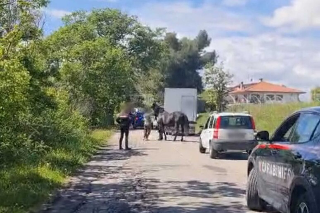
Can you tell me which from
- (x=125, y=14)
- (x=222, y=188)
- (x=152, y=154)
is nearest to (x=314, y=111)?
(x=222, y=188)

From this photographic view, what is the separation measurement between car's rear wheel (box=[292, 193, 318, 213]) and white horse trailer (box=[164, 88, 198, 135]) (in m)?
34.6

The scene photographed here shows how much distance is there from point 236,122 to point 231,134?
0.65 metres

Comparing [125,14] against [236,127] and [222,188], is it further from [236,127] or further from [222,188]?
[222,188]

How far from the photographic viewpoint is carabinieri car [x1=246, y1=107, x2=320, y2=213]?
6.88 m

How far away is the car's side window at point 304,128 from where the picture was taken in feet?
25.1

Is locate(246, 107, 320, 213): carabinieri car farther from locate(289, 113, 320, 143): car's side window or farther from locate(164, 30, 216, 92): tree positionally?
locate(164, 30, 216, 92): tree

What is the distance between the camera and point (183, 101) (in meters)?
43.1

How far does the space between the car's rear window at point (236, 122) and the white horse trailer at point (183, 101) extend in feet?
64.2

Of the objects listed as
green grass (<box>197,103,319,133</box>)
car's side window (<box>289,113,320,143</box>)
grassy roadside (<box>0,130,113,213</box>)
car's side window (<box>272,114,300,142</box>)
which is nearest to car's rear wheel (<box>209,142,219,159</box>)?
grassy roadside (<box>0,130,113,213</box>)

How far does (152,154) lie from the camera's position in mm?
23609

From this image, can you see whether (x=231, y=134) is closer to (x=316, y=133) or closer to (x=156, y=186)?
(x=156, y=186)

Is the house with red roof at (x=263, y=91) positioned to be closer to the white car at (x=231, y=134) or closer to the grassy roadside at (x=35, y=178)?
the white car at (x=231, y=134)

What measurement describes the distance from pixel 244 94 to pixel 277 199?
99256 millimetres

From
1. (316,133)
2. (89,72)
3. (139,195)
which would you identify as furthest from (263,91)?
(316,133)
